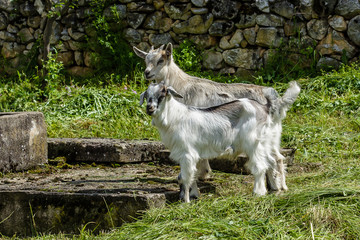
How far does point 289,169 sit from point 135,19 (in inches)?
230

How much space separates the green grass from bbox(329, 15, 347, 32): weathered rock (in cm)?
77

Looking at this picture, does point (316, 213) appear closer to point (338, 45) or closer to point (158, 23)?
point (338, 45)

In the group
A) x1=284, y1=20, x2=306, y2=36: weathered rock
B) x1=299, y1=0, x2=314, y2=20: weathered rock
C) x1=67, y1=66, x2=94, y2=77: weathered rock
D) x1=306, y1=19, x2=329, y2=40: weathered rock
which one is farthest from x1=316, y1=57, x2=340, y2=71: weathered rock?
x1=67, y1=66, x2=94, y2=77: weathered rock

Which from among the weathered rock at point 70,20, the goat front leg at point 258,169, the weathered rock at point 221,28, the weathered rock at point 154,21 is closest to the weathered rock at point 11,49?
the weathered rock at point 70,20

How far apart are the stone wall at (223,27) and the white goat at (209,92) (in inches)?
159

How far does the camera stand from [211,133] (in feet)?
16.4

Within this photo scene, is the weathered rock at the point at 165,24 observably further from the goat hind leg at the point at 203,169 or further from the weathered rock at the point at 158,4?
the goat hind leg at the point at 203,169

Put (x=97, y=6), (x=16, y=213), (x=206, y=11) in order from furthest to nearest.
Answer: (x=97, y=6), (x=206, y=11), (x=16, y=213)

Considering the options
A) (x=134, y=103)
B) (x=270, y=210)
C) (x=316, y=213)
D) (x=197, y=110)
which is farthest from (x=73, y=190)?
(x=134, y=103)

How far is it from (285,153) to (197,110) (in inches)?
63.0

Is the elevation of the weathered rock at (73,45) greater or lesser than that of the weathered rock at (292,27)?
lesser

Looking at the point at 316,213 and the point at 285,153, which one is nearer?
the point at 316,213

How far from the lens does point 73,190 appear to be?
486cm

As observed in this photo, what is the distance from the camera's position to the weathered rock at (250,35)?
10344 millimetres
